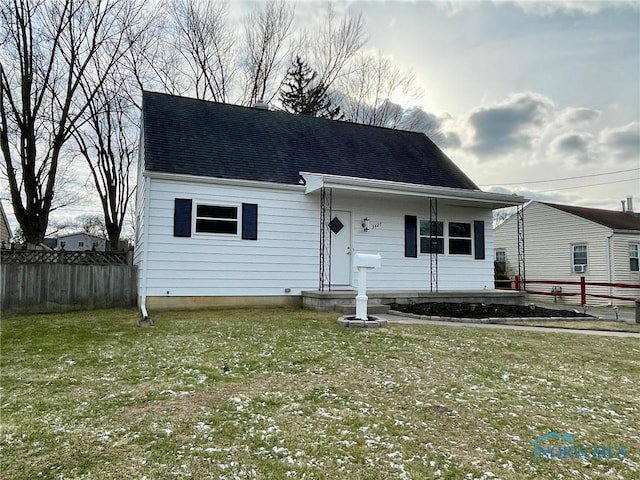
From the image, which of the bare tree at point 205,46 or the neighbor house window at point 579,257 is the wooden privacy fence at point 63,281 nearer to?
the bare tree at point 205,46

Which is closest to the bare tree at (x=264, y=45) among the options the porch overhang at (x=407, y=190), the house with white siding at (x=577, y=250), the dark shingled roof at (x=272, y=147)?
the dark shingled roof at (x=272, y=147)

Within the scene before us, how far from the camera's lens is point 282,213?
984cm

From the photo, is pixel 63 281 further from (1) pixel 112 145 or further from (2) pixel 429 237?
(1) pixel 112 145

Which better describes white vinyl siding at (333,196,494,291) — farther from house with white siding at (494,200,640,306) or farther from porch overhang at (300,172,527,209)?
house with white siding at (494,200,640,306)

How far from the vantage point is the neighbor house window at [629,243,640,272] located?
16.3 metres

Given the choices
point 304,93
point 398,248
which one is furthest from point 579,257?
point 304,93

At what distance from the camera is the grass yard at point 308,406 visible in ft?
7.72

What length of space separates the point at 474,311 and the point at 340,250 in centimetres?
350

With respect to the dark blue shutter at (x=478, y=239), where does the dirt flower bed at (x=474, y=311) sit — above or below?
below

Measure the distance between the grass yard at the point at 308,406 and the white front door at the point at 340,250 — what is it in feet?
14.4

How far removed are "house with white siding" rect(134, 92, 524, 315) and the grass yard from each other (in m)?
3.35

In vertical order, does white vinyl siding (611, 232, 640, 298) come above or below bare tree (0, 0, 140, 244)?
below

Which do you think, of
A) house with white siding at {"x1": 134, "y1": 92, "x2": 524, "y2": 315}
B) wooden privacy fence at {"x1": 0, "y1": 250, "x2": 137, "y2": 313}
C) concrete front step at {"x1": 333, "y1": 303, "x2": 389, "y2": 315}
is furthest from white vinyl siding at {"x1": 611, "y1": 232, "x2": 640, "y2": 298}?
wooden privacy fence at {"x1": 0, "y1": 250, "x2": 137, "y2": 313}

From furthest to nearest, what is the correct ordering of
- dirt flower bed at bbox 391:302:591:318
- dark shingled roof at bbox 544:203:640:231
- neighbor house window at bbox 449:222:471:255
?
dark shingled roof at bbox 544:203:640:231 < neighbor house window at bbox 449:222:471:255 < dirt flower bed at bbox 391:302:591:318
